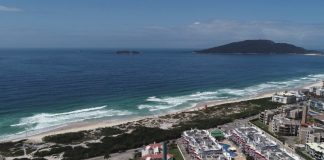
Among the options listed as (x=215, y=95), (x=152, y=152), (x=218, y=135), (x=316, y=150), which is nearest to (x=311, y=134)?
(x=316, y=150)

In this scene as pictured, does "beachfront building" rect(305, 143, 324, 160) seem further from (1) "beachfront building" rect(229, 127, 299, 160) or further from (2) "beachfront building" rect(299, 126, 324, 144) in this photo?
(1) "beachfront building" rect(229, 127, 299, 160)

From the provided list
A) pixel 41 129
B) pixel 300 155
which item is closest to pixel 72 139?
pixel 41 129

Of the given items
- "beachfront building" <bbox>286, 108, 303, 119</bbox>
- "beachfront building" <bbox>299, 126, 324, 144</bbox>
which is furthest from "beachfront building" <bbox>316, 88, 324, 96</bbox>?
"beachfront building" <bbox>299, 126, 324, 144</bbox>

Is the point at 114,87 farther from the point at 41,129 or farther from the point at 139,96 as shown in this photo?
the point at 41,129

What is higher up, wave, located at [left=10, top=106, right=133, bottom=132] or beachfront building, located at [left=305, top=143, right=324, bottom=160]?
wave, located at [left=10, top=106, right=133, bottom=132]

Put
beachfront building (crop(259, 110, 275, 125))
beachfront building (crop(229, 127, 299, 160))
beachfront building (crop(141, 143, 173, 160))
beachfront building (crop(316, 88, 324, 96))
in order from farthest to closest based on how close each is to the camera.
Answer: beachfront building (crop(316, 88, 324, 96)) → beachfront building (crop(259, 110, 275, 125)) → beachfront building (crop(141, 143, 173, 160)) → beachfront building (crop(229, 127, 299, 160))

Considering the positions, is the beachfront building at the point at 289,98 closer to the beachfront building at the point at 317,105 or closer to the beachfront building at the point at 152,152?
the beachfront building at the point at 317,105
